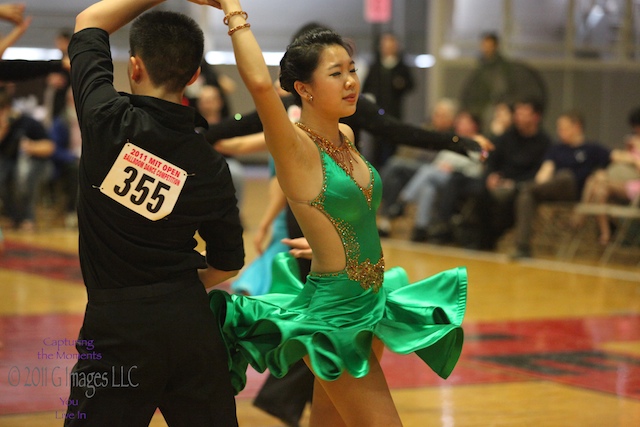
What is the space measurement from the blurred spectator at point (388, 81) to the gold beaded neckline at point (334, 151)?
9.87 m

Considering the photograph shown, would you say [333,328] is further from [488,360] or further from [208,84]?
[208,84]

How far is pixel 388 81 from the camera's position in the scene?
43.7 ft

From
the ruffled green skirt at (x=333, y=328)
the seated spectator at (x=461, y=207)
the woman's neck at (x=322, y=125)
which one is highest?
the woman's neck at (x=322, y=125)

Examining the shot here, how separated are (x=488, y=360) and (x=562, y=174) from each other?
449 centimetres

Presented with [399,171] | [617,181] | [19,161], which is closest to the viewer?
[617,181]

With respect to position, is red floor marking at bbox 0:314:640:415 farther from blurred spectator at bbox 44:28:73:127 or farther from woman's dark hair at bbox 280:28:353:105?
blurred spectator at bbox 44:28:73:127

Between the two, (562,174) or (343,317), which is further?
(562,174)

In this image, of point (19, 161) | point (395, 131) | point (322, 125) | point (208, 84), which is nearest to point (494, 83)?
point (208, 84)

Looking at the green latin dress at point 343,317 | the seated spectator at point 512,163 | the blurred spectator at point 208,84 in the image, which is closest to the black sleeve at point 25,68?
the green latin dress at point 343,317

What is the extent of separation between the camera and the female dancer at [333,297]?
2797 mm

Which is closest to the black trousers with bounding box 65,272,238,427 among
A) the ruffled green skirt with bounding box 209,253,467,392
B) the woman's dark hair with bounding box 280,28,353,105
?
the ruffled green skirt with bounding box 209,253,467,392

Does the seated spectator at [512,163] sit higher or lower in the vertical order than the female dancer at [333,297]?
lower

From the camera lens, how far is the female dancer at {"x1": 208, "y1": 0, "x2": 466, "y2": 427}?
2.80m

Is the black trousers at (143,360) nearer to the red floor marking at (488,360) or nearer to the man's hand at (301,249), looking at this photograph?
the man's hand at (301,249)
